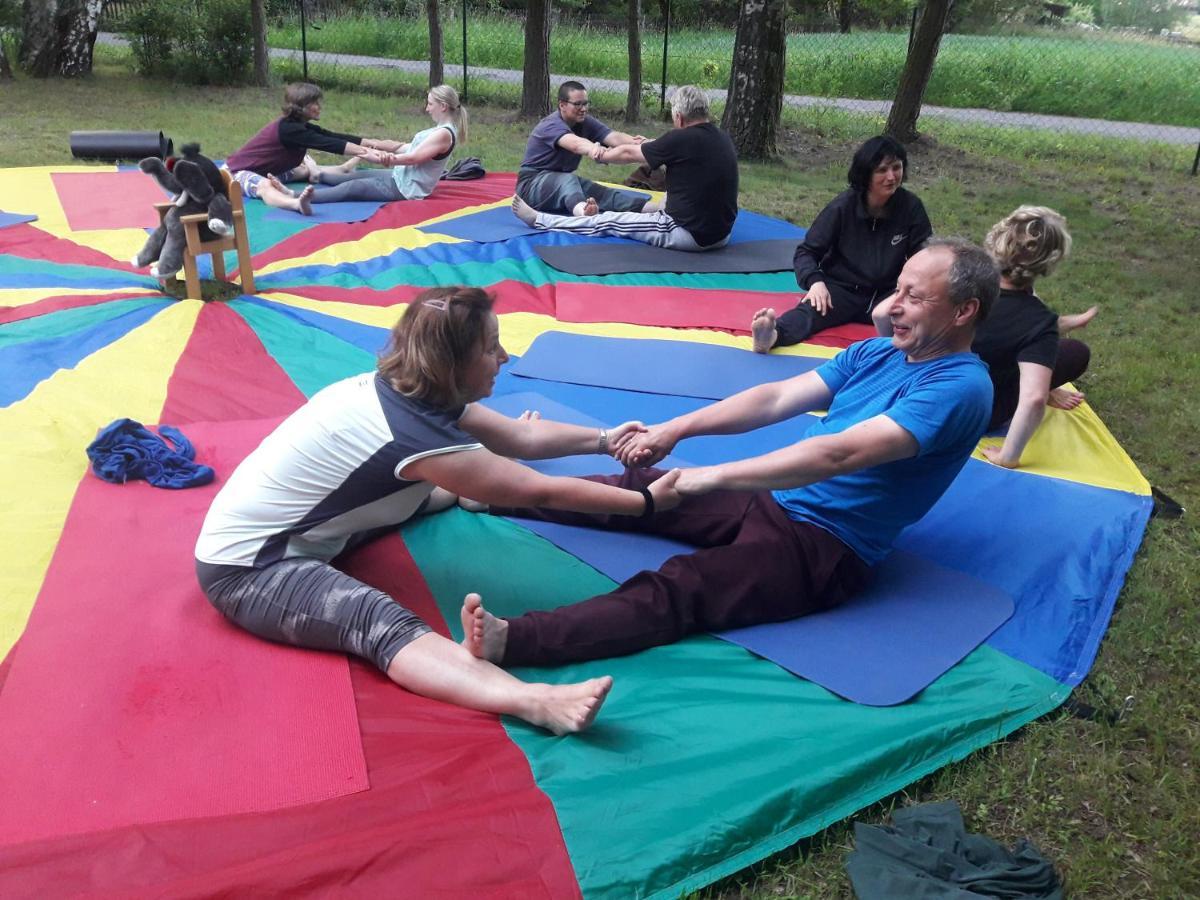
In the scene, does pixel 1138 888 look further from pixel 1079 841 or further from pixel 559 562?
pixel 559 562

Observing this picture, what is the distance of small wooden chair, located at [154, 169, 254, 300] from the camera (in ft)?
Answer: 20.6

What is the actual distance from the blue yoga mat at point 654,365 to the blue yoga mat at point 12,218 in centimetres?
445

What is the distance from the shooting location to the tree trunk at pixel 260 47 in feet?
53.1

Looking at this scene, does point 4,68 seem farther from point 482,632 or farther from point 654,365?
point 482,632

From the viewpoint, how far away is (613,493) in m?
3.40

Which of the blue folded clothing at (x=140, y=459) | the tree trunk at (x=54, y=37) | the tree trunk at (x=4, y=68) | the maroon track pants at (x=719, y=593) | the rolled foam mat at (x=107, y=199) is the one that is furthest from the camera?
the tree trunk at (x=54, y=37)

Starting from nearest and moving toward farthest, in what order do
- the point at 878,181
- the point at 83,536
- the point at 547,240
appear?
1. the point at 83,536
2. the point at 878,181
3. the point at 547,240

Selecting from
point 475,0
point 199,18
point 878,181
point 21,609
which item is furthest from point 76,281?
point 475,0

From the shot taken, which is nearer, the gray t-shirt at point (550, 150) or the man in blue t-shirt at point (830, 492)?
the man in blue t-shirt at point (830, 492)

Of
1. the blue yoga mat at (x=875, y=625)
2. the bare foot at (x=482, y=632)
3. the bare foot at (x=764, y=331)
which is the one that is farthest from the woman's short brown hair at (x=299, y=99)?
the bare foot at (x=482, y=632)

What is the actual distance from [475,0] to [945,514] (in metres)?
31.4

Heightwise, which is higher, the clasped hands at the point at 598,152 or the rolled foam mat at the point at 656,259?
the clasped hands at the point at 598,152

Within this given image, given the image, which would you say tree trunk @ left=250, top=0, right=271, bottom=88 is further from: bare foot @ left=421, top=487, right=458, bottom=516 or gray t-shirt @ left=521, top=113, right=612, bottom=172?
bare foot @ left=421, top=487, right=458, bottom=516

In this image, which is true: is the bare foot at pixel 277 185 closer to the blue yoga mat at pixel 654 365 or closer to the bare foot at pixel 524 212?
the bare foot at pixel 524 212
